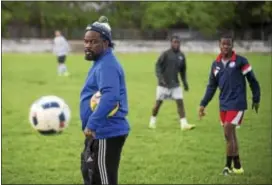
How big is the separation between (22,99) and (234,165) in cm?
925

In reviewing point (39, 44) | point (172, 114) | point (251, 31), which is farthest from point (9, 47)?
point (251, 31)

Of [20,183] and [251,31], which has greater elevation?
[251,31]

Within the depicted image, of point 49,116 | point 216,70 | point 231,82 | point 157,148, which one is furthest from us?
point 157,148

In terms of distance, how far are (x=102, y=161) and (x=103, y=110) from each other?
0.49m

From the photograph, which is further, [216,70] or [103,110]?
[216,70]

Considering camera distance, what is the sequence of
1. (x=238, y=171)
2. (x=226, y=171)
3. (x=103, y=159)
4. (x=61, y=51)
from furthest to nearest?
(x=61, y=51) → (x=226, y=171) → (x=238, y=171) → (x=103, y=159)

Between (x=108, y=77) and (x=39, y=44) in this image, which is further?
(x=39, y=44)

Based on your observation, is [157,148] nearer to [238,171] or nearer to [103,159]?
[238,171]

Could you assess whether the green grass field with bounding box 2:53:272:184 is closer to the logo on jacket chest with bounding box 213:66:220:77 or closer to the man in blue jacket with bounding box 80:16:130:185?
the logo on jacket chest with bounding box 213:66:220:77

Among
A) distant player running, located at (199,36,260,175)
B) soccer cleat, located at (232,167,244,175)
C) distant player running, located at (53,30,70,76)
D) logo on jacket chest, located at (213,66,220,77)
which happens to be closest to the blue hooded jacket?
distant player running, located at (199,36,260,175)

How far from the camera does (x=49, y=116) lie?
534 centimetres

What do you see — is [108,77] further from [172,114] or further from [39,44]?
[39,44]

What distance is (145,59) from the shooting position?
1079 inches

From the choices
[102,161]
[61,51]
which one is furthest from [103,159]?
[61,51]
